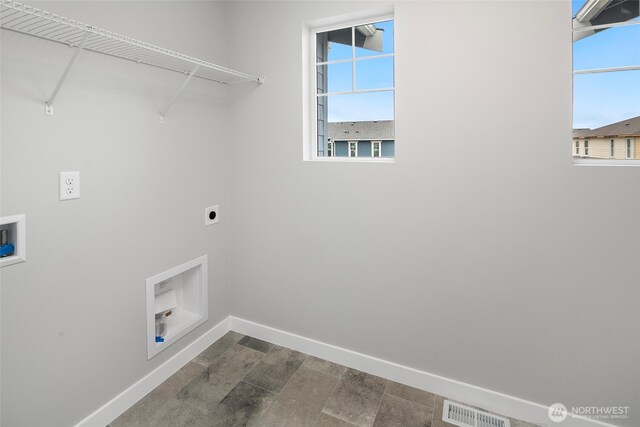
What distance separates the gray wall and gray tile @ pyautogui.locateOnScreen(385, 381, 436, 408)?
1374mm

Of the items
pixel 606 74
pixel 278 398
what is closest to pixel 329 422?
pixel 278 398

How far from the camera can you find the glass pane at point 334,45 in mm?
2303

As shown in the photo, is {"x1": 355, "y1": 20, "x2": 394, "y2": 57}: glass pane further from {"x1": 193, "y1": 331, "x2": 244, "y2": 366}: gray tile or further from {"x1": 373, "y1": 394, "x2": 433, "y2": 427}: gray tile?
{"x1": 193, "y1": 331, "x2": 244, "y2": 366}: gray tile

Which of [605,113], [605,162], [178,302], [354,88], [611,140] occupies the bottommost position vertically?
[178,302]

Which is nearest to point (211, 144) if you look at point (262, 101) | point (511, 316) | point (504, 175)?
point (262, 101)

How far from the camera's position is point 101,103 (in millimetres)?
1753

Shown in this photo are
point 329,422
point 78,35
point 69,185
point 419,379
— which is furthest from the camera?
point 419,379

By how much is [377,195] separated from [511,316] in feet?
3.17

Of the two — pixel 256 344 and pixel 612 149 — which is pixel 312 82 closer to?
pixel 612 149

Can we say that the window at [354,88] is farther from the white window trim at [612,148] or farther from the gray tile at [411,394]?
the gray tile at [411,394]

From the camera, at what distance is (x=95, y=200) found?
1764 millimetres

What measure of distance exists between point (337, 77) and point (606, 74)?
1425mm

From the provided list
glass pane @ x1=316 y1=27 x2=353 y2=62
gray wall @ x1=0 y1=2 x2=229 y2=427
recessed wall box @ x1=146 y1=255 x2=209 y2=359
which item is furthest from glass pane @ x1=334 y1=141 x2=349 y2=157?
recessed wall box @ x1=146 y1=255 x2=209 y2=359

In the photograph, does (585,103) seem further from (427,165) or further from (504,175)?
(427,165)
